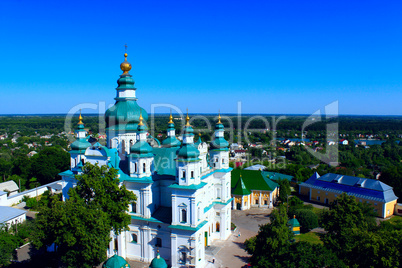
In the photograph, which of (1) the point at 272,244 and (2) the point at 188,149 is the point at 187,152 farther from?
(1) the point at 272,244

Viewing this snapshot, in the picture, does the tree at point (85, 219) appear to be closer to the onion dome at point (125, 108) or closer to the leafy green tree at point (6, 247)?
the leafy green tree at point (6, 247)

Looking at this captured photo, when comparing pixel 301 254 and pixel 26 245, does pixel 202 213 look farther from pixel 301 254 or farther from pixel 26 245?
pixel 26 245

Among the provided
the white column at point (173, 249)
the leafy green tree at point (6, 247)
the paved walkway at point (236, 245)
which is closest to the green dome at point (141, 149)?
the white column at point (173, 249)

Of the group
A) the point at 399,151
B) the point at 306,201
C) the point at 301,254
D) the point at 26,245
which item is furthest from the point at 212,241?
the point at 399,151

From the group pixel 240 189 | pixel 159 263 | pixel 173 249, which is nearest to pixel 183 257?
pixel 173 249

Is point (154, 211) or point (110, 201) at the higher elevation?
point (110, 201)

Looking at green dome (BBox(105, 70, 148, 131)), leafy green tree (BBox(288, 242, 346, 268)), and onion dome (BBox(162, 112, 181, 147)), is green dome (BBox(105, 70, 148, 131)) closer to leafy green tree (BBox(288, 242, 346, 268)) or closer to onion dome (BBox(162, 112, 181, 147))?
onion dome (BBox(162, 112, 181, 147))
